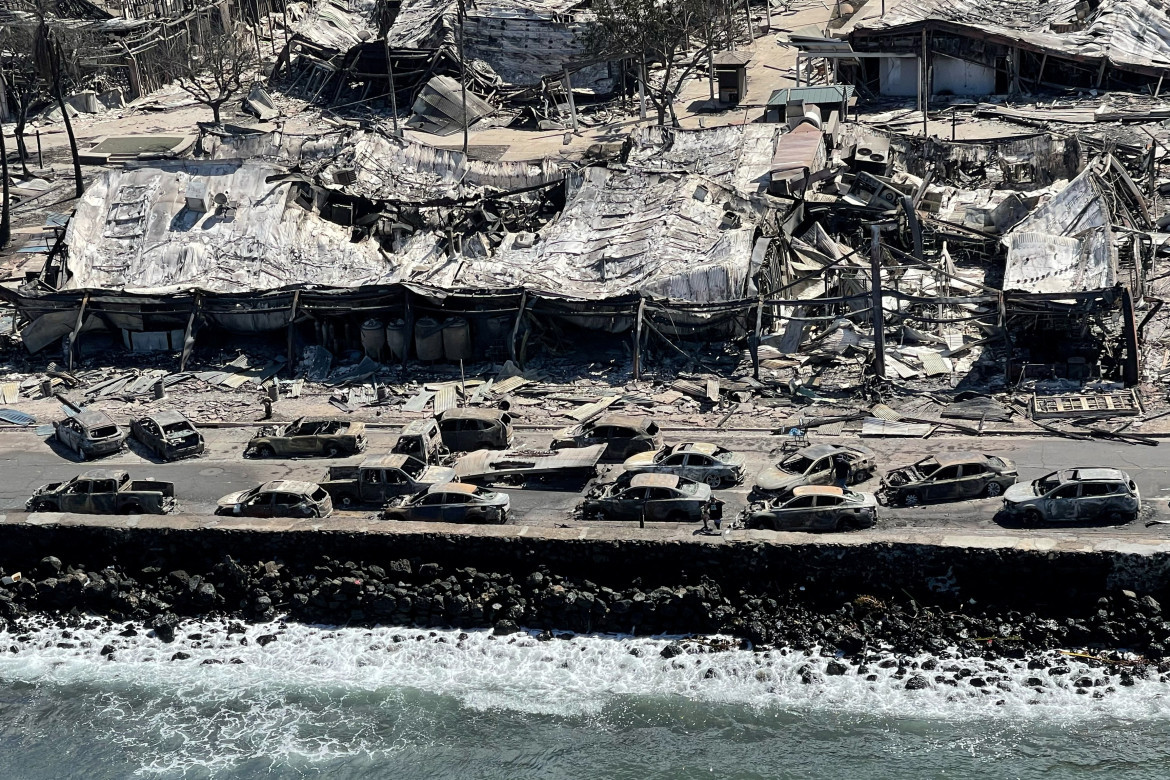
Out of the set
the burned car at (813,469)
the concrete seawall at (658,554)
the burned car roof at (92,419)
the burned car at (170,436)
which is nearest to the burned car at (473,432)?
the concrete seawall at (658,554)

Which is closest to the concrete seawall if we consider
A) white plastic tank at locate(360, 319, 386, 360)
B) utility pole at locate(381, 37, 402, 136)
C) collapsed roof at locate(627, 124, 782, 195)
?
white plastic tank at locate(360, 319, 386, 360)

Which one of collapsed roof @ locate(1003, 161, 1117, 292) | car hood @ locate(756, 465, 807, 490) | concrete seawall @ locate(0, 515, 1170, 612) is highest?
collapsed roof @ locate(1003, 161, 1117, 292)

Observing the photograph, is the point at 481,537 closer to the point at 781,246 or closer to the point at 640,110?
the point at 781,246

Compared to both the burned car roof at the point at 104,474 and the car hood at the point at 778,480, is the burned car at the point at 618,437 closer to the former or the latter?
the car hood at the point at 778,480

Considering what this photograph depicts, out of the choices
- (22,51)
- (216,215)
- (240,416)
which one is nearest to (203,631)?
(240,416)

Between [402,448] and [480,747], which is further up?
[402,448]

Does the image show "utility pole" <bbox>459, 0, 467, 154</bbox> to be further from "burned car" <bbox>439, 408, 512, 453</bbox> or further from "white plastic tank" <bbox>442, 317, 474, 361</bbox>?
"burned car" <bbox>439, 408, 512, 453</bbox>
